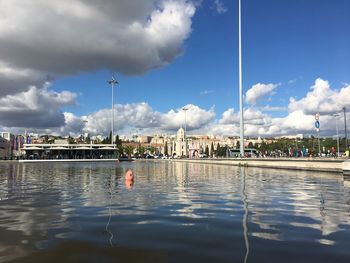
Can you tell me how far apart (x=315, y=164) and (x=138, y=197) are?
35990 millimetres

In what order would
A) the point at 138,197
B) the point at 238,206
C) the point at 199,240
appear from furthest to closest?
the point at 138,197, the point at 238,206, the point at 199,240

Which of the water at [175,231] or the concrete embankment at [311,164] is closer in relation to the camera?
the water at [175,231]

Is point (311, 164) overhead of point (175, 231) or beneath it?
overhead

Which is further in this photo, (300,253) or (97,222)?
(97,222)

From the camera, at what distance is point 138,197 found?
20.5m

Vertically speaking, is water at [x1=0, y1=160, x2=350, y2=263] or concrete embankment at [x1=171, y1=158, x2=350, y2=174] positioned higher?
concrete embankment at [x1=171, y1=158, x2=350, y2=174]

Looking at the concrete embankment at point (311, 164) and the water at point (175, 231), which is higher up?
the concrete embankment at point (311, 164)

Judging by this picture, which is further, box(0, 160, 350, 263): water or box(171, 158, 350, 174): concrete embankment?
box(171, 158, 350, 174): concrete embankment

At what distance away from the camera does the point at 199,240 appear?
10.2m

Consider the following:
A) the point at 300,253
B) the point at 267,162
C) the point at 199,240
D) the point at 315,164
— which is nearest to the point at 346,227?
the point at 300,253

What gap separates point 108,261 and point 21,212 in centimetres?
840

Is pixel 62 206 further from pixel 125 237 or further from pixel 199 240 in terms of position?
pixel 199 240

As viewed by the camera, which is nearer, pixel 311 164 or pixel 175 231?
pixel 175 231

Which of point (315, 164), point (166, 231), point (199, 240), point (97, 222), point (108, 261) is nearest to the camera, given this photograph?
point (108, 261)
